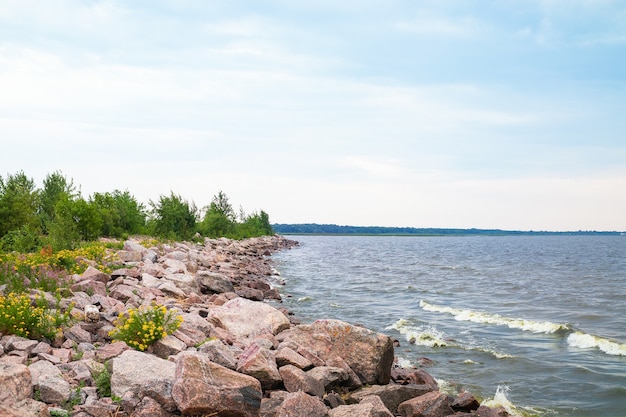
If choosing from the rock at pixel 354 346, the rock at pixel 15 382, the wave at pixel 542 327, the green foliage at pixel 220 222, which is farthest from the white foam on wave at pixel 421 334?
the green foliage at pixel 220 222

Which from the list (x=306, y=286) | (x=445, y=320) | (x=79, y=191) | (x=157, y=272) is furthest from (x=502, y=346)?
(x=79, y=191)

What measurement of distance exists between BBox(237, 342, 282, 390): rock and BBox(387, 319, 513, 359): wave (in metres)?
8.95

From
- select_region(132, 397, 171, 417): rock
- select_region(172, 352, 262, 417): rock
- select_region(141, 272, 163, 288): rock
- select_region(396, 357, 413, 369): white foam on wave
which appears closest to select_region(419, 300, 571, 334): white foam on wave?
select_region(396, 357, 413, 369): white foam on wave

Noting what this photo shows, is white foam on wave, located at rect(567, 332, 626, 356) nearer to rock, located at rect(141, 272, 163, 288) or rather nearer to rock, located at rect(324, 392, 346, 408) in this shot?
rock, located at rect(324, 392, 346, 408)

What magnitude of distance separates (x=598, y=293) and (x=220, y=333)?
26426 millimetres

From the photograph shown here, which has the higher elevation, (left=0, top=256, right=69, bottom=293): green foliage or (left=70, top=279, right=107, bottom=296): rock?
(left=0, top=256, right=69, bottom=293): green foliage

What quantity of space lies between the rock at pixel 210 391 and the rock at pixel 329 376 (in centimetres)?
205

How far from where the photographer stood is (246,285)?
26172mm

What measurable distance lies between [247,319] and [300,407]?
5.89 metres

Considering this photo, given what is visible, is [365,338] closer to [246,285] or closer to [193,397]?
[193,397]

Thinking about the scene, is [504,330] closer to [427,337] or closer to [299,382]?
[427,337]

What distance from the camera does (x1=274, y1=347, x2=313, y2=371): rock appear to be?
10.1 m

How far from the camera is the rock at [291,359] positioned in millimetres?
10117

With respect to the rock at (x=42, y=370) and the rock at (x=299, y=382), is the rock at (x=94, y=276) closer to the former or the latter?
the rock at (x=42, y=370)
